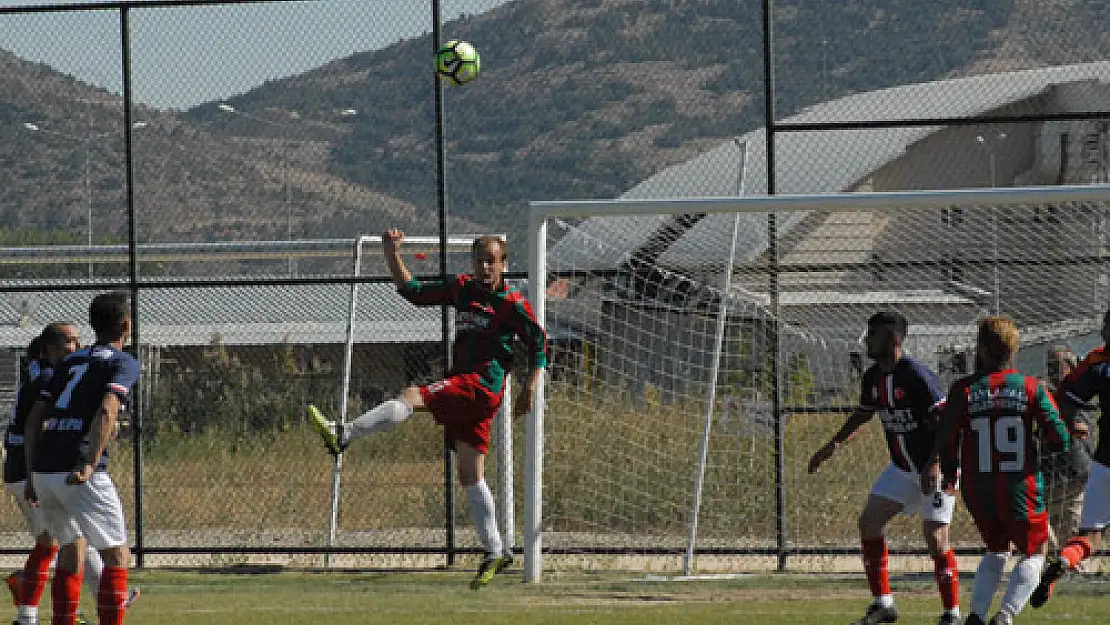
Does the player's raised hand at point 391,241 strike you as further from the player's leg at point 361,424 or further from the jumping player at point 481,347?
the player's leg at point 361,424

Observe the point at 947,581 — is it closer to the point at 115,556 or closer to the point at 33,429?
the point at 115,556

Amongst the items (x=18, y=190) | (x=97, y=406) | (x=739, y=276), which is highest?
(x=18, y=190)

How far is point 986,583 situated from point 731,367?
506 centimetres

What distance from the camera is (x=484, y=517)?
32.0 ft

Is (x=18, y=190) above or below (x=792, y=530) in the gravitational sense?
above

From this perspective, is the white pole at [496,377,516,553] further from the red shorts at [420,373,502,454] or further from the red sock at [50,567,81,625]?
the red sock at [50,567,81,625]

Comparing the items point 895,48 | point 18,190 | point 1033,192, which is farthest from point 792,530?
point 895,48

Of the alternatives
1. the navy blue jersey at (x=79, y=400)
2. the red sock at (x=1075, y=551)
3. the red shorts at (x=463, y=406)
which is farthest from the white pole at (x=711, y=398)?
the navy blue jersey at (x=79, y=400)

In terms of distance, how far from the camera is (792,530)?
13.0 metres

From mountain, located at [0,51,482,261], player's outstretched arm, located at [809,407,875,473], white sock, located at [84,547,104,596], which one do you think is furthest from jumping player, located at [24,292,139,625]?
mountain, located at [0,51,482,261]

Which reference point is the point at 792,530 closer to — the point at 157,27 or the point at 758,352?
the point at 758,352

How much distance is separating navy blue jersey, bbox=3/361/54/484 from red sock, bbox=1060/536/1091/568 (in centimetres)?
544

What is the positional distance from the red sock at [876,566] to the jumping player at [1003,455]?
3.47 feet

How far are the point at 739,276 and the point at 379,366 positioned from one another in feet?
12.4
